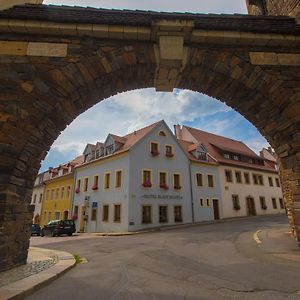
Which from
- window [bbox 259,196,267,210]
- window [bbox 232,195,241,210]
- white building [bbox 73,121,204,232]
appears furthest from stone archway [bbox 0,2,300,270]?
window [bbox 259,196,267,210]

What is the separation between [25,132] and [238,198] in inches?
991

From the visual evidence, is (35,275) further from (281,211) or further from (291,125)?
(281,211)

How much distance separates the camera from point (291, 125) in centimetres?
537

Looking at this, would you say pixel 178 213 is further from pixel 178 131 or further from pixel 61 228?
pixel 178 131

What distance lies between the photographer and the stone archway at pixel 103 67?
193 inches

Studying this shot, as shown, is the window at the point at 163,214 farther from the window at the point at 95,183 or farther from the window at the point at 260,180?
the window at the point at 260,180

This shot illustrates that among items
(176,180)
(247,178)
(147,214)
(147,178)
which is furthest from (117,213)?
(247,178)

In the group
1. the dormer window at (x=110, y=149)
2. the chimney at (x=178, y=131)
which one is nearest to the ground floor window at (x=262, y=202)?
the chimney at (x=178, y=131)

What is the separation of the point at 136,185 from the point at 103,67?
15.2 meters

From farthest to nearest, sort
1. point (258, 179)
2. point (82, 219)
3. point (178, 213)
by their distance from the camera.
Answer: point (258, 179) < point (82, 219) < point (178, 213)

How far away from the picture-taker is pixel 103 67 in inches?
209

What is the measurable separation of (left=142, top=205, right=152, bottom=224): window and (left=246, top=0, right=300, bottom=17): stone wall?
15502mm

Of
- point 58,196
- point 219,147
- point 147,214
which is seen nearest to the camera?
point 147,214

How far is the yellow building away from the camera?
26.7 metres
